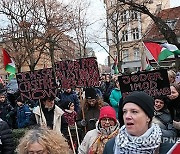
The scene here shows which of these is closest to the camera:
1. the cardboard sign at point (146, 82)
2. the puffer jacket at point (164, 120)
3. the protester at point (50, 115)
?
the puffer jacket at point (164, 120)

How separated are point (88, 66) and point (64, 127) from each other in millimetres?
1522

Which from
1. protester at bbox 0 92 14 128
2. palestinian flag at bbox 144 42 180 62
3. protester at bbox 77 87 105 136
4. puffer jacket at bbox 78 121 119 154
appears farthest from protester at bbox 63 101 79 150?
palestinian flag at bbox 144 42 180 62

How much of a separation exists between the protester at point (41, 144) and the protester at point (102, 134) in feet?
3.55

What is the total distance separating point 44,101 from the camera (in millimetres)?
6242

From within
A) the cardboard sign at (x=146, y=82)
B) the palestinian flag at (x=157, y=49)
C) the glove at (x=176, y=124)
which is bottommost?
the glove at (x=176, y=124)

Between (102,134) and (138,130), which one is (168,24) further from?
(138,130)

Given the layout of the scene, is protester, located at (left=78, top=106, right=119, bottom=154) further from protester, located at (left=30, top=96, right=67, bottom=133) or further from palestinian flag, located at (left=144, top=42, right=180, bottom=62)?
palestinian flag, located at (left=144, top=42, right=180, bottom=62)

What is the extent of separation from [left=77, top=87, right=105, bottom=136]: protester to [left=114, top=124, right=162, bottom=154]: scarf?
346 cm

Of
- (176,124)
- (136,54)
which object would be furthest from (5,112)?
(136,54)

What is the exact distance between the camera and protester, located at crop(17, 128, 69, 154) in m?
3.25

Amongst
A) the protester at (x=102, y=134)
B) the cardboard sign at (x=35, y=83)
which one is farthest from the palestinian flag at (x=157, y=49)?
the protester at (x=102, y=134)

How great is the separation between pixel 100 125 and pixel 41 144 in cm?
144

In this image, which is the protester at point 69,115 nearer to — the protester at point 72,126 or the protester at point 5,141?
the protester at point 72,126

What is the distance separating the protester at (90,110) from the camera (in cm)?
648
